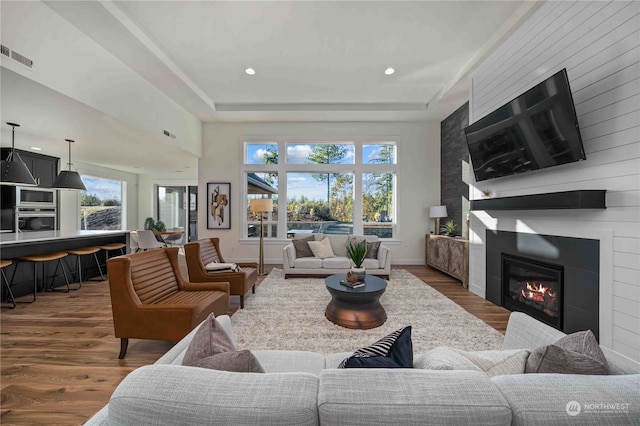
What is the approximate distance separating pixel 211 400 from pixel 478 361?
0.95 meters

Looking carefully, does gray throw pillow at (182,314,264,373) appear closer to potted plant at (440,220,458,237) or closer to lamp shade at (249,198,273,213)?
lamp shade at (249,198,273,213)

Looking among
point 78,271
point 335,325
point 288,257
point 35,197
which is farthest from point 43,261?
point 335,325

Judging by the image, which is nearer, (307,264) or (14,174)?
(14,174)

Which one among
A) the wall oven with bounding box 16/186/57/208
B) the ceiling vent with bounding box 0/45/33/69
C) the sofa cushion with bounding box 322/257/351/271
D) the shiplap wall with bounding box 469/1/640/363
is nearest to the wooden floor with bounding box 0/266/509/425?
the shiplap wall with bounding box 469/1/640/363

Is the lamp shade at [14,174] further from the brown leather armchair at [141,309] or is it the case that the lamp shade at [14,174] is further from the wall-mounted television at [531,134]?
the wall-mounted television at [531,134]

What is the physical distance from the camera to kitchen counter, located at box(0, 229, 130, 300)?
367 centimetres

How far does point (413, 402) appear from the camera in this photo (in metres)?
0.68

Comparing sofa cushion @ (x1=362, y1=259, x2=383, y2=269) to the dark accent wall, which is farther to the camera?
the dark accent wall

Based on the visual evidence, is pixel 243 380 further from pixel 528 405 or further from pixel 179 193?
pixel 179 193

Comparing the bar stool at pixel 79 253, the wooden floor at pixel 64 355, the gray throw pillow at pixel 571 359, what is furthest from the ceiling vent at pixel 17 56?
the gray throw pillow at pixel 571 359

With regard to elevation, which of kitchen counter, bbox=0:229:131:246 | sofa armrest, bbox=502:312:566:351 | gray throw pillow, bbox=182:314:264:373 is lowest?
sofa armrest, bbox=502:312:566:351

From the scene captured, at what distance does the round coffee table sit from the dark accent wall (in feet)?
9.47

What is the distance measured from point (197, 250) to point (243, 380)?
9.65 ft

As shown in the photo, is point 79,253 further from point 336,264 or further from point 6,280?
point 336,264
